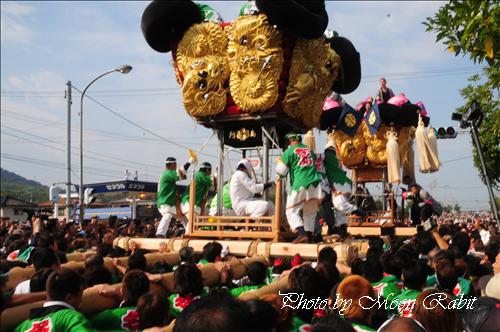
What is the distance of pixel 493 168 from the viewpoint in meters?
18.6

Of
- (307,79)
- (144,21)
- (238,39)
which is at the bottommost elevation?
(307,79)

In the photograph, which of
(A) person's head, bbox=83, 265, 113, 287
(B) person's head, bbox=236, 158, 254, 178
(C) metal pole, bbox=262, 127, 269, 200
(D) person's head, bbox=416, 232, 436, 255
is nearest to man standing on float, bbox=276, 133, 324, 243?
(B) person's head, bbox=236, 158, 254, 178

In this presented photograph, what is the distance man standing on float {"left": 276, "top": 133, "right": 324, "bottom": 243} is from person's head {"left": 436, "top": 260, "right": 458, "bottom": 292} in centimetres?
346

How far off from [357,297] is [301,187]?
455 centimetres

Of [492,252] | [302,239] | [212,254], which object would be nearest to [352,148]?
[302,239]

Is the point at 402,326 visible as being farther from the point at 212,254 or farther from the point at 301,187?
the point at 301,187

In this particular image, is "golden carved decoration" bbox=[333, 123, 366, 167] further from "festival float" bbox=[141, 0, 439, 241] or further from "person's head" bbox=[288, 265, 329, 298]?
"person's head" bbox=[288, 265, 329, 298]

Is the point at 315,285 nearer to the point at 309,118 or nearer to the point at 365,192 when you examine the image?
the point at 309,118

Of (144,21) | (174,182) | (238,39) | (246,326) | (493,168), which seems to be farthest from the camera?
(493,168)

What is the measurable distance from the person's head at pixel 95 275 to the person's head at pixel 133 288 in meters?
0.66

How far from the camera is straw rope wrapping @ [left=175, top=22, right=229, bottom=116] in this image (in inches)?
335

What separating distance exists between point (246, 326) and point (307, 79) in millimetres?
7167

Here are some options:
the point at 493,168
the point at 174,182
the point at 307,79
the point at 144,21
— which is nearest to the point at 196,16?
the point at 144,21

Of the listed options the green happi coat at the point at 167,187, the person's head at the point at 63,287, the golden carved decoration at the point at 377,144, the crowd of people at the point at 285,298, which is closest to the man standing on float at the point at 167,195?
the green happi coat at the point at 167,187
